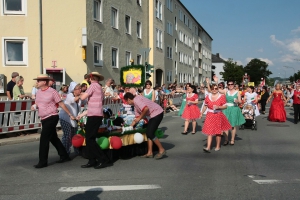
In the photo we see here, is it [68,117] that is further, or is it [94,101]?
[68,117]

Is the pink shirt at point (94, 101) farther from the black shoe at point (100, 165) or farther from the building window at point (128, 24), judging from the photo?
the building window at point (128, 24)

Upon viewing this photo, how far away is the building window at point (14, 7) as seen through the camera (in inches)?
797

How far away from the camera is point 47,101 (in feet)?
22.2

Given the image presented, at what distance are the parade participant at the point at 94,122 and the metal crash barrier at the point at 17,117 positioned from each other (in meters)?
4.94

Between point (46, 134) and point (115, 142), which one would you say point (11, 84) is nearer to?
point (46, 134)

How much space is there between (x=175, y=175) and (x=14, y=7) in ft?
59.0

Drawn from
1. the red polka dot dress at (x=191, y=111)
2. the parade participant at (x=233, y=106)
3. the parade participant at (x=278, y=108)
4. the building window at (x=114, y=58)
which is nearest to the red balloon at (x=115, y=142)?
the parade participant at (x=233, y=106)

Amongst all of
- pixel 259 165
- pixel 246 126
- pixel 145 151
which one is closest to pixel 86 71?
pixel 246 126

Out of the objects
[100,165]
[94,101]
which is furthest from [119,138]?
[94,101]

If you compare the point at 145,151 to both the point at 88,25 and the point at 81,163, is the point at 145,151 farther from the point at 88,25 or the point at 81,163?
the point at 88,25

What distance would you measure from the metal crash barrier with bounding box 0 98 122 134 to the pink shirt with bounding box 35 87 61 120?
14.6 feet

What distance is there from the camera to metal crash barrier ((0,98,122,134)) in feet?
35.0

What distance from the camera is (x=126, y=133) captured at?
300 inches

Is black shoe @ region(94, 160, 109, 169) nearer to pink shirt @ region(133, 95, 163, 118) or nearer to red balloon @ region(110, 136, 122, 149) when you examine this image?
red balloon @ region(110, 136, 122, 149)
